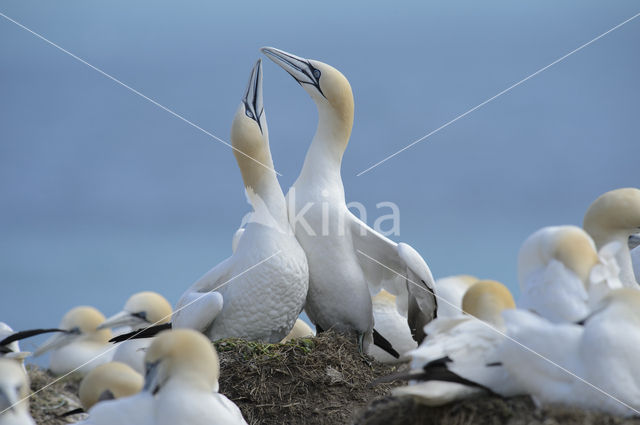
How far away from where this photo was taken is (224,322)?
19.5 feet

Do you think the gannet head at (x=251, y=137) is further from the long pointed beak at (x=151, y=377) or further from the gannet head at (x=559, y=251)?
the long pointed beak at (x=151, y=377)

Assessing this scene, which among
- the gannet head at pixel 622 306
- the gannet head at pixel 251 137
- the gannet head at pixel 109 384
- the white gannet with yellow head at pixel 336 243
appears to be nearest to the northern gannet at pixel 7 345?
the gannet head at pixel 109 384

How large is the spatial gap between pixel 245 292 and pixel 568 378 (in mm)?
2987

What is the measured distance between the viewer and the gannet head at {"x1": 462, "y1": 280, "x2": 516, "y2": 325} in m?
4.16

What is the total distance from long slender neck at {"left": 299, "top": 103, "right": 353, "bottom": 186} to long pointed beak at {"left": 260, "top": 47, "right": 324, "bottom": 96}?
0.69ft

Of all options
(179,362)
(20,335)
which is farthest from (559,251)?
(20,335)

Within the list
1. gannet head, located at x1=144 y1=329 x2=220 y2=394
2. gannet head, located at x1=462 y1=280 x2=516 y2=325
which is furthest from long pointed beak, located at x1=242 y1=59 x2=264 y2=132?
gannet head, located at x1=144 y1=329 x2=220 y2=394

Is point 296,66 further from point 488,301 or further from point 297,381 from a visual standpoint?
point 488,301

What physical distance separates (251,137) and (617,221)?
2598 mm

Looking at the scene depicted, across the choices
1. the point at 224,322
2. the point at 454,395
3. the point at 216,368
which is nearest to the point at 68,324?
the point at 224,322

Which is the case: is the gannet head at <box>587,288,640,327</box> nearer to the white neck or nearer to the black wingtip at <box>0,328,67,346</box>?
the white neck

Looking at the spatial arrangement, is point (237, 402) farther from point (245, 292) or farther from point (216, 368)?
point (216, 368)

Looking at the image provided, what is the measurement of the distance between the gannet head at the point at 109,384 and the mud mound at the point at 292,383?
0.67 m

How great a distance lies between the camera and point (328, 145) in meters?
6.56
